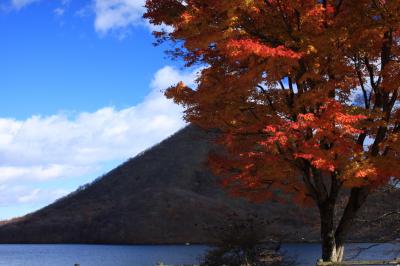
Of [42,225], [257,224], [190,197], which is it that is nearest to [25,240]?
[42,225]

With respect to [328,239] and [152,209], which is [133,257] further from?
[152,209]

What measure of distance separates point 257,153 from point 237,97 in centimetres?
177

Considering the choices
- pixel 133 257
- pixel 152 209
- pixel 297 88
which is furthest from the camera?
pixel 152 209

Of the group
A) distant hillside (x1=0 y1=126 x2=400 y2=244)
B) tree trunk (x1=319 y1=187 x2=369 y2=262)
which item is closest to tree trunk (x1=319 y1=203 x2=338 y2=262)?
tree trunk (x1=319 y1=187 x2=369 y2=262)

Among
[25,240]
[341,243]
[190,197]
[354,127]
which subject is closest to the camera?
[354,127]

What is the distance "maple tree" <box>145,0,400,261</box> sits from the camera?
590 inches

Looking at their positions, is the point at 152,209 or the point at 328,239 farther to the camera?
the point at 152,209

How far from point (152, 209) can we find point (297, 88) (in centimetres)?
13194

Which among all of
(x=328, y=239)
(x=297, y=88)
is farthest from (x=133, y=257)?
(x=297, y=88)

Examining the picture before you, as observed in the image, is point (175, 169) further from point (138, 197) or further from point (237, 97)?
point (237, 97)

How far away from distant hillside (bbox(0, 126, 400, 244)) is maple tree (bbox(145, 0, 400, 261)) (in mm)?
101456

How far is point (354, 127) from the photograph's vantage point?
15562 mm

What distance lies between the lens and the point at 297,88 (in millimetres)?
17547

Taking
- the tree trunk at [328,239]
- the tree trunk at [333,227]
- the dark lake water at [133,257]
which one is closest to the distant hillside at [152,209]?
the dark lake water at [133,257]
